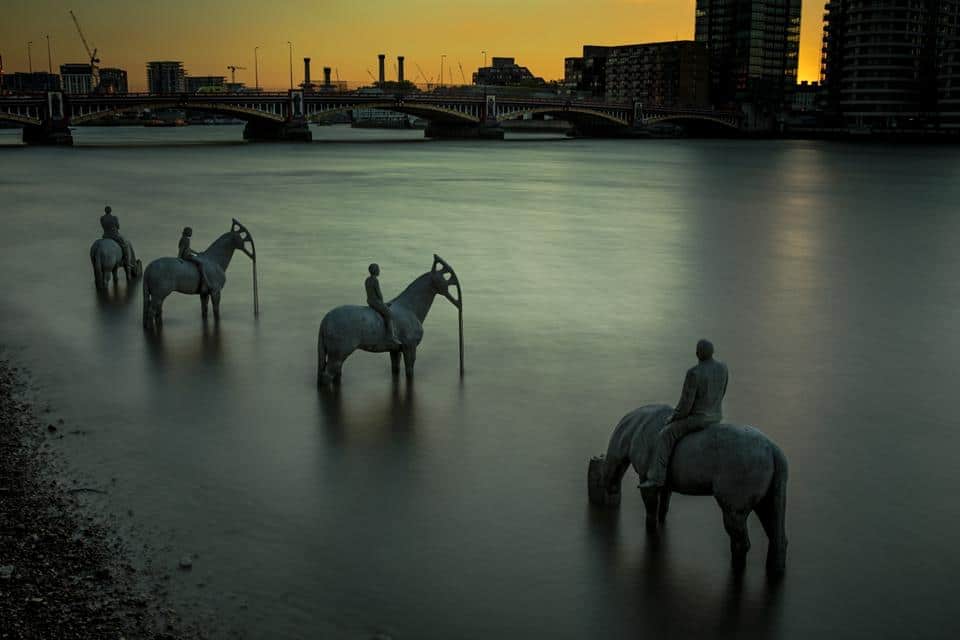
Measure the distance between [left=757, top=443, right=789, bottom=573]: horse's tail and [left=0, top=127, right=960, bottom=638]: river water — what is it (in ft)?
0.65

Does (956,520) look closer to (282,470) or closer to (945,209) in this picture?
(282,470)

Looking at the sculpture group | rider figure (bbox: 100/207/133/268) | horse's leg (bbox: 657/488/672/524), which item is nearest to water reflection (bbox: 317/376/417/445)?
the sculpture group

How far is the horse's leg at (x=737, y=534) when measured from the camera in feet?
24.3

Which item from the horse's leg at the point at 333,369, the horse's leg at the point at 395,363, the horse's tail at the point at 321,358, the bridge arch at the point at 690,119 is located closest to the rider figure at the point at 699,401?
the horse's leg at the point at 333,369

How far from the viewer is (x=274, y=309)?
58.2 feet

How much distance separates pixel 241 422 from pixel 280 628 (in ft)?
15.5

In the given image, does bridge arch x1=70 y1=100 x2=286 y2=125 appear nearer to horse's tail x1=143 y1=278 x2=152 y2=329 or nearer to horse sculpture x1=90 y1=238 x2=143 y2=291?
horse sculpture x1=90 y1=238 x2=143 y2=291

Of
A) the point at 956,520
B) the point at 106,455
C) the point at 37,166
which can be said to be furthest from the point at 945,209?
the point at 37,166

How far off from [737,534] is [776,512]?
0.36m

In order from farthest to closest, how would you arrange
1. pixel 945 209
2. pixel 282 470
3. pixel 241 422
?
pixel 945 209 → pixel 241 422 → pixel 282 470

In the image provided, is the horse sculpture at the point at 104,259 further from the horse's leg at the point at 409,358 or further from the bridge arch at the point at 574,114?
the bridge arch at the point at 574,114

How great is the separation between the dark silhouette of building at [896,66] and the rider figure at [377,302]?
148 meters

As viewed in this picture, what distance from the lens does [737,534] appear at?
24.9 ft

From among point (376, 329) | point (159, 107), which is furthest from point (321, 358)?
point (159, 107)
